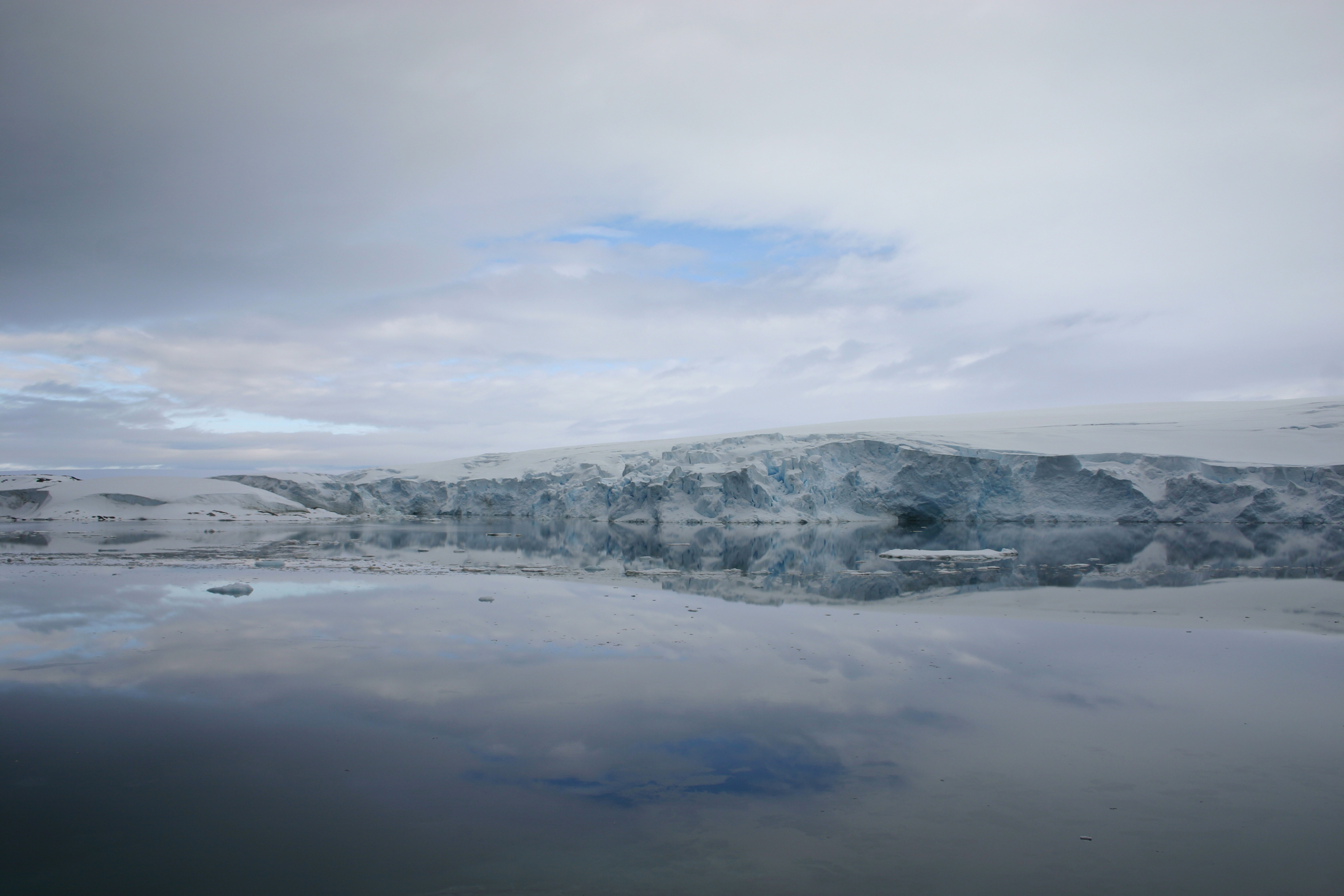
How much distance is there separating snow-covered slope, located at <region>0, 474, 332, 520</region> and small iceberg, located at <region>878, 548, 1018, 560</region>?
2335cm

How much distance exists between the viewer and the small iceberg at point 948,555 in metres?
12.8

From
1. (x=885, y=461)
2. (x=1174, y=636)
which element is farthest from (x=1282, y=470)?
(x=1174, y=636)

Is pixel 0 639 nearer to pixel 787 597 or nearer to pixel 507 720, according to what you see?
pixel 507 720

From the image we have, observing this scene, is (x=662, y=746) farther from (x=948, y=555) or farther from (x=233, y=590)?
(x=948, y=555)

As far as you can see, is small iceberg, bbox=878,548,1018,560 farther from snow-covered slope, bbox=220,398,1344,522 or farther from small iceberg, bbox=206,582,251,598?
snow-covered slope, bbox=220,398,1344,522

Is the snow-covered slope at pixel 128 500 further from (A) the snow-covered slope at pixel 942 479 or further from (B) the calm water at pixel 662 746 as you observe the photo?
(B) the calm water at pixel 662 746

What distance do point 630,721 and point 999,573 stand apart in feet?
27.5

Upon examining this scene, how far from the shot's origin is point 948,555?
43.3 ft

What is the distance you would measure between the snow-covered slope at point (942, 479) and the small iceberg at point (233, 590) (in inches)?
789

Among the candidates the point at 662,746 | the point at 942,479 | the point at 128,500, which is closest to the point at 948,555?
the point at 662,746

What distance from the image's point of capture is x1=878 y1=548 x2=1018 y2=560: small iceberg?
42.0 ft

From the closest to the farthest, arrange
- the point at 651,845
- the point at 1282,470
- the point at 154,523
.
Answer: the point at 651,845 → the point at 1282,470 → the point at 154,523

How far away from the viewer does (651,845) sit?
7.55 feet

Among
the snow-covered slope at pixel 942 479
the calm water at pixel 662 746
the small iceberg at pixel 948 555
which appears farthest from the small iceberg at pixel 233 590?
the snow-covered slope at pixel 942 479
